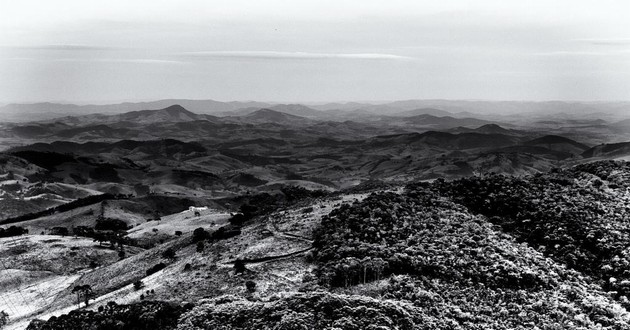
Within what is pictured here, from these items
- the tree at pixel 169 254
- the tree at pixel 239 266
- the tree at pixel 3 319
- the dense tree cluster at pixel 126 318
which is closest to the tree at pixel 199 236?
the tree at pixel 169 254

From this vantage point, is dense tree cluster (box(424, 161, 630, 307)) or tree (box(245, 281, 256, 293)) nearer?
tree (box(245, 281, 256, 293))

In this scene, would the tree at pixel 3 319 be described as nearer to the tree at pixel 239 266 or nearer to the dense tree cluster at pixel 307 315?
the tree at pixel 239 266

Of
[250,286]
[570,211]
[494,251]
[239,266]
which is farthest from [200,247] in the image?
[570,211]

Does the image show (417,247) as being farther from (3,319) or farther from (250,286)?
(3,319)

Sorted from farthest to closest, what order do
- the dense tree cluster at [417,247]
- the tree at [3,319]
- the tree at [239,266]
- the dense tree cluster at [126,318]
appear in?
the tree at [3,319]
the tree at [239,266]
the dense tree cluster at [417,247]
the dense tree cluster at [126,318]

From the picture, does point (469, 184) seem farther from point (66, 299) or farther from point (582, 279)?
point (66, 299)

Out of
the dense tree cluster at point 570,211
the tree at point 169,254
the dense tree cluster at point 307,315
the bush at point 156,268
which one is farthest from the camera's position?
the tree at point 169,254

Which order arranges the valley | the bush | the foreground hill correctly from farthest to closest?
the bush → the valley → the foreground hill

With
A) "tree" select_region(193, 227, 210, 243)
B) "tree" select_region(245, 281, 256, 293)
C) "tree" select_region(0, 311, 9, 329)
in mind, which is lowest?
"tree" select_region(0, 311, 9, 329)

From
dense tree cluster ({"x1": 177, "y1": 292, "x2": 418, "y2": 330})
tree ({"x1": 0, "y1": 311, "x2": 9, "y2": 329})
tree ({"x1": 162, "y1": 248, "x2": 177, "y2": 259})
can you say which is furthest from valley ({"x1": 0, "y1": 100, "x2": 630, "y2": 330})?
tree ({"x1": 0, "y1": 311, "x2": 9, "y2": 329})

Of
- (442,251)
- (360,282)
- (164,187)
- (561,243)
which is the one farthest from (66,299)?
(164,187)

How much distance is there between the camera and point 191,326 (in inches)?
1032

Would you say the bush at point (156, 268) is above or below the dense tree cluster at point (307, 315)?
below

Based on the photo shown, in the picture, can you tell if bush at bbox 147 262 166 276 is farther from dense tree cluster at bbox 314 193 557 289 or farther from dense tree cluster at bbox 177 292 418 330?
dense tree cluster at bbox 177 292 418 330
